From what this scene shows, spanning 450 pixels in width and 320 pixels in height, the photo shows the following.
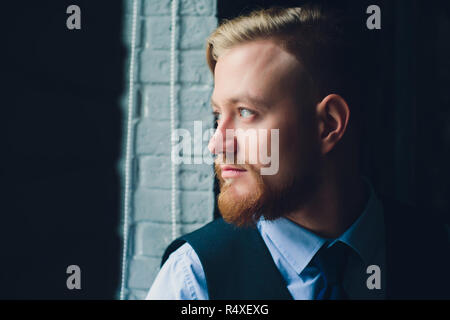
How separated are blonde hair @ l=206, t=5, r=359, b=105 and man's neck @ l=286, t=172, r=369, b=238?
Answer: 0.22 metres

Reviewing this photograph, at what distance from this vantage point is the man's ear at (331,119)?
780mm

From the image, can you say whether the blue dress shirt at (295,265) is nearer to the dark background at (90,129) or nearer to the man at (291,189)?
the man at (291,189)

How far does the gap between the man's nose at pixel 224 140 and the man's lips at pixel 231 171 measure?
0.03 metres

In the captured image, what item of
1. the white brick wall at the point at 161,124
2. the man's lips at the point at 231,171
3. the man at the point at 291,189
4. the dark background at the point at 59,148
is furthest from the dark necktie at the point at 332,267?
the dark background at the point at 59,148

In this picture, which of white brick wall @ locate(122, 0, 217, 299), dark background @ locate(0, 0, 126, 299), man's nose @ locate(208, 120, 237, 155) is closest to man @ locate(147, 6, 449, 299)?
man's nose @ locate(208, 120, 237, 155)

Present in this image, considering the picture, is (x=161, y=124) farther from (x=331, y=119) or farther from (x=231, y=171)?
(x=331, y=119)

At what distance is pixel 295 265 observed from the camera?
31.9 inches

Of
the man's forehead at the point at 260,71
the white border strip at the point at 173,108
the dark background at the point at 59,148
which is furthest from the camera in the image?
the white border strip at the point at 173,108

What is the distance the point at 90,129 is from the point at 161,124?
0.26 meters

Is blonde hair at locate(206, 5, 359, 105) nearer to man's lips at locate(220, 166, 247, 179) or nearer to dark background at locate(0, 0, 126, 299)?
man's lips at locate(220, 166, 247, 179)

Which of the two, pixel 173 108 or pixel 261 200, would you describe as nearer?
pixel 261 200

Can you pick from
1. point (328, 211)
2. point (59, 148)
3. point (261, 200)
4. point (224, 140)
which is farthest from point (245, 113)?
point (59, 148)
